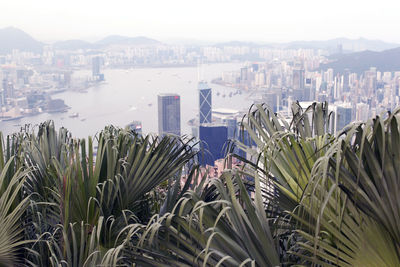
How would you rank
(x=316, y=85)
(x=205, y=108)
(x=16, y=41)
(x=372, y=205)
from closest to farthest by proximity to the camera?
(x=372, y=205) → (x=316, y=85) → (x=205, y=108) → (x=16, y=41)

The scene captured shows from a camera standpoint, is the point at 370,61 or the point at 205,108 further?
the point at 205,108

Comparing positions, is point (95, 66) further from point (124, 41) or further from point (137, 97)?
point (124, 41)

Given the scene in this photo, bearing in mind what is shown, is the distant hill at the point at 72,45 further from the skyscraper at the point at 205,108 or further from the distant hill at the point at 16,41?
the skyscraper at the point at 205,108

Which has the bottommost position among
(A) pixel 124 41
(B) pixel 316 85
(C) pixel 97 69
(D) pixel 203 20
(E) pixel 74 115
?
(E) pixel 74 115

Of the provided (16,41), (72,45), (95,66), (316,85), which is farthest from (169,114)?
(72,45)

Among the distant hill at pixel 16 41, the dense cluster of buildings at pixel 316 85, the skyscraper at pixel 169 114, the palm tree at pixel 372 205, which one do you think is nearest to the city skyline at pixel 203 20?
the distant hill at pixel 16 41

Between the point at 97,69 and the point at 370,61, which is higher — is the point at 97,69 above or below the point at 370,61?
below

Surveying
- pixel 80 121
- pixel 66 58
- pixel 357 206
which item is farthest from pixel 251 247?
pixel 66 58

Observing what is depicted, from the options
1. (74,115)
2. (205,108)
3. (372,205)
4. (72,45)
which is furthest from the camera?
(72,45)
